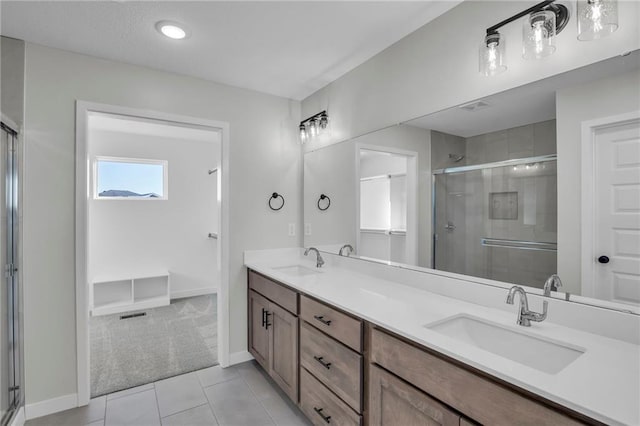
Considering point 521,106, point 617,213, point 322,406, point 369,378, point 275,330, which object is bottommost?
point 322,406

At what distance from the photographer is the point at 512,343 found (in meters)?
1.24

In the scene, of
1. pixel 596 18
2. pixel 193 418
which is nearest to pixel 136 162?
pixel 193 418

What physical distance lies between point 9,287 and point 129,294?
2.53m

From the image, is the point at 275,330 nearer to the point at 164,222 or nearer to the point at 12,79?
the point at 12,79

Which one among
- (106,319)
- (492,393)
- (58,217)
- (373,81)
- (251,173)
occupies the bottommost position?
(106,319)

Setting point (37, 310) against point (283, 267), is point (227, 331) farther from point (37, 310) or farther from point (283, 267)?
point (37, 310)

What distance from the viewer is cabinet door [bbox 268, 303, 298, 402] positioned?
1966 millimetres

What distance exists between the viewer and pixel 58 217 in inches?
84.0

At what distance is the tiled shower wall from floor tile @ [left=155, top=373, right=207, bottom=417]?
1.89m

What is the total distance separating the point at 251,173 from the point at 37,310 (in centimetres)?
176

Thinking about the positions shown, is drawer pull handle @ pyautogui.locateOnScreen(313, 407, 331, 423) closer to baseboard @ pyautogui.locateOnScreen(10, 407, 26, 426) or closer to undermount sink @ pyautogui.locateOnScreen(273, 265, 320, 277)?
undermount sink @ pyautogui.locateOnScreen(273, 265, 320, 277)

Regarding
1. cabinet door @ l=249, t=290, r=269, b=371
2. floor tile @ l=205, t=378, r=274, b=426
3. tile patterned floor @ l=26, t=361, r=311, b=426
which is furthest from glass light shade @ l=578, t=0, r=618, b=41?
floor tile @ l=205, t=378, r=274, b=426

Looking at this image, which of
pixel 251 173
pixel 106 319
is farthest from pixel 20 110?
pixel 106 319

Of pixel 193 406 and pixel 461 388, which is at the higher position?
pixel 461 388
